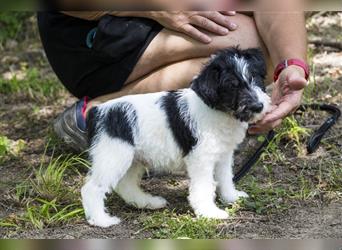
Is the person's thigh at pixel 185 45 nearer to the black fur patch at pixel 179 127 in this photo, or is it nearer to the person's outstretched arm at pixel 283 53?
the person's outstretched arm at pixel 283 53

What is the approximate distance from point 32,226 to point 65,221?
0.18 meters

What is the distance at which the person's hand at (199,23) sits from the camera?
162 inches

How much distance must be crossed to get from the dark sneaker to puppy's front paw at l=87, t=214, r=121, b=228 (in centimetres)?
90

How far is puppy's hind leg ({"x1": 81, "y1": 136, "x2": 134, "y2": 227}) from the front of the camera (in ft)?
11.4

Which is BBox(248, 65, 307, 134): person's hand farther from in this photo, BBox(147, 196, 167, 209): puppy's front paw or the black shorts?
the black shorts

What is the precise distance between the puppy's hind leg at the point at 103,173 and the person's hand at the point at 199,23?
1.00m

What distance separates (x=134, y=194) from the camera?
3771mm

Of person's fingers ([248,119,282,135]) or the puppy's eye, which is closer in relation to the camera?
the puppy's eye

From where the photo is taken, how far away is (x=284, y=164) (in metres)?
4.30

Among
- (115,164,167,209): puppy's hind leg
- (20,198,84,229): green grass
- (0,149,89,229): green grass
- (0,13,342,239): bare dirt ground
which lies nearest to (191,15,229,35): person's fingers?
(0,13,342,239): bare dirt ground

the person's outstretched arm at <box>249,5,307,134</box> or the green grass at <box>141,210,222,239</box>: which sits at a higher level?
the person's outstretched arm at <box>249,5,307,134</box>

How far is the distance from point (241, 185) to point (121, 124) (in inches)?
37.2

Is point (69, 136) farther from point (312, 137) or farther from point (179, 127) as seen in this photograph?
point (312, 137)

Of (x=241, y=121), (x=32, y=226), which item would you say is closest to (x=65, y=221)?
(x=32, y=226)
